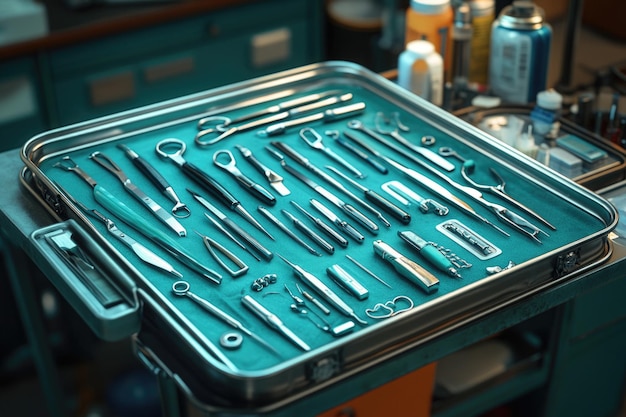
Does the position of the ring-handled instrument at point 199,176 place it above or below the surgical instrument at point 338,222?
above

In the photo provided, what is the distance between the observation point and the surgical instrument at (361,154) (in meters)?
1.40

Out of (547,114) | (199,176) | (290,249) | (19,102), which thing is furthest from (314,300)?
(19,102)

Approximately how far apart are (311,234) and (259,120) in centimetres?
35

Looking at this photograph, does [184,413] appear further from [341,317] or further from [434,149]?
[434,149]

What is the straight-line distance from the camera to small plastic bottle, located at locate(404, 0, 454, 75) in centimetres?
162

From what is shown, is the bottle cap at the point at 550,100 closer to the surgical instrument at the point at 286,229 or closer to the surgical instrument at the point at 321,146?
the surgical instrument at the point at 321,146

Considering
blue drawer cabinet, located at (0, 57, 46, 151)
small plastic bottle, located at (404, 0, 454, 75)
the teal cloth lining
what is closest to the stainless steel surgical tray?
the teal cloth lining

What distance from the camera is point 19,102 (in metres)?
2.21

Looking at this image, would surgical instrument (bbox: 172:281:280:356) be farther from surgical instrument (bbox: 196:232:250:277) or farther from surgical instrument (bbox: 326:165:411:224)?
surgical instrument (bbox: 326:165:411:224)

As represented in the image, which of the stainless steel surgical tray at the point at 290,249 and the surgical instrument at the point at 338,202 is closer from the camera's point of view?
the stainless steel surgical tray at the point at 290,249

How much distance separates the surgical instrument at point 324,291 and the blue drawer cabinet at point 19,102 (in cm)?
125

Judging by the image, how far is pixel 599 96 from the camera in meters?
1.67

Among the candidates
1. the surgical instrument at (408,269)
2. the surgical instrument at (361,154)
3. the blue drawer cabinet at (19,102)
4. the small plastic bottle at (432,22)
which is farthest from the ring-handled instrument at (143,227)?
the blue drawer cabinet at (19,102)

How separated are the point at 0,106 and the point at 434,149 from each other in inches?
47.3
